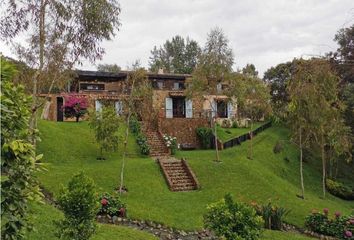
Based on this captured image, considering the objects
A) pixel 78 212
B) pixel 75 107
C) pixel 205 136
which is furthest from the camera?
pixel 75 107

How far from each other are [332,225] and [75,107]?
24.0 m

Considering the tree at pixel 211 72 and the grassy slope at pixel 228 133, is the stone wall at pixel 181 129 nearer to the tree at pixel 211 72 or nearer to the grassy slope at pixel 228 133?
the grassy slope at pixel 228 133

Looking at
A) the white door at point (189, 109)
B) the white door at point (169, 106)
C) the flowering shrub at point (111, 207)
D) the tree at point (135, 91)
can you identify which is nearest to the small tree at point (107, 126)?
the tree at point (135, 91)

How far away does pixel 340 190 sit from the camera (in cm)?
2606

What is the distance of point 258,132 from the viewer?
37.5m

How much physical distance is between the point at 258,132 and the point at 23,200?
34.2 meters

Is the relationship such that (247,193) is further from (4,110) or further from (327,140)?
(4,110)

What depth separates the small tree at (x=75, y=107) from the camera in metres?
34.0

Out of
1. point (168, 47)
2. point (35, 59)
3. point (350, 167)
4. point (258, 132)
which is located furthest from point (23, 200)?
point (168, 47)

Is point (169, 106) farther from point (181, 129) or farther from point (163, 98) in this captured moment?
Result: point (181, 129)

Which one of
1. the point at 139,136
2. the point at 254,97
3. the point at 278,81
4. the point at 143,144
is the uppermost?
the point at 278,81

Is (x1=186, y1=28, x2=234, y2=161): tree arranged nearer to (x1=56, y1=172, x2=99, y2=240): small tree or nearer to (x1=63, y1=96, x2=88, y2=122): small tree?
(x1=63, y1=96, x2=88, y2=122): small tree

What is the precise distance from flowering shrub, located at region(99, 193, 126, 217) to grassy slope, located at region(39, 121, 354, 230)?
438 mm

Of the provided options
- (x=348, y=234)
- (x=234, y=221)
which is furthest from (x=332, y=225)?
(x=234, y=221)
